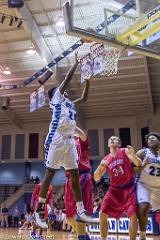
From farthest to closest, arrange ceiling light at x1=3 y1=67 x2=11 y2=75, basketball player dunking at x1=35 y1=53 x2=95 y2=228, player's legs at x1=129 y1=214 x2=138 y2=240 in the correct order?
ceiling light at x1=3 y1=67 x2=11 y2=75, player's legs at x1=129 y1=214 x2=138 y2=240, basketball player dunking at x1=35 y1=53 x2=95 y2=228

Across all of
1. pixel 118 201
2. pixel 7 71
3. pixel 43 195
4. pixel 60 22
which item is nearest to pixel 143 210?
pixel 118 201

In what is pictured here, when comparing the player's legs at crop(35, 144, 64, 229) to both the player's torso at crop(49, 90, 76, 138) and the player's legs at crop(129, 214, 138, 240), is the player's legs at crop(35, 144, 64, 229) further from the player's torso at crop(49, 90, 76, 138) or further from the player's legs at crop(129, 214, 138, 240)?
the player's legs at crop(129, 214, 138, 240)

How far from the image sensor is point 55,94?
4.34 metres

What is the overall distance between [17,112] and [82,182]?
19.3 metres

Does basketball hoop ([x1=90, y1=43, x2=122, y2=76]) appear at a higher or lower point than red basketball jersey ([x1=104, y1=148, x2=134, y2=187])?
higher

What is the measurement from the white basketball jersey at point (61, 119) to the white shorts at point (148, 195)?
1645 mm

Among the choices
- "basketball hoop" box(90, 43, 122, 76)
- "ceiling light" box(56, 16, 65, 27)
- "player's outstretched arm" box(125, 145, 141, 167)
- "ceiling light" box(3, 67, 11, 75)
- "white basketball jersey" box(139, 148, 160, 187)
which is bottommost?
"white basketball jersey" box(139, 148, 160, 187)

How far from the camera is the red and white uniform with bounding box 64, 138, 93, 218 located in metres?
5.04

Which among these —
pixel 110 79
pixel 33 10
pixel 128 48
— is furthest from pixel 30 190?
Answer: pixel 128 48

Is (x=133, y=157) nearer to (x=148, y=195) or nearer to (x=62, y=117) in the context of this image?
(x=148, y=195)

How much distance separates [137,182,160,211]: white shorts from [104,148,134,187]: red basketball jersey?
22 centimetres

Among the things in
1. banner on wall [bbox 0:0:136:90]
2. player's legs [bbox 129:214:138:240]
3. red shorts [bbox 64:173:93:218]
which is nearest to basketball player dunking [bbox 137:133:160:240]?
player's legs [bbox 129:214:138:240]

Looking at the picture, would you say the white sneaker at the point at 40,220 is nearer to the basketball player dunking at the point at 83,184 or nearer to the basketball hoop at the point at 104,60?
the basketball player dunking at the point at 83,184

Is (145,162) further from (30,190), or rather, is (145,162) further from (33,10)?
(30,190)
